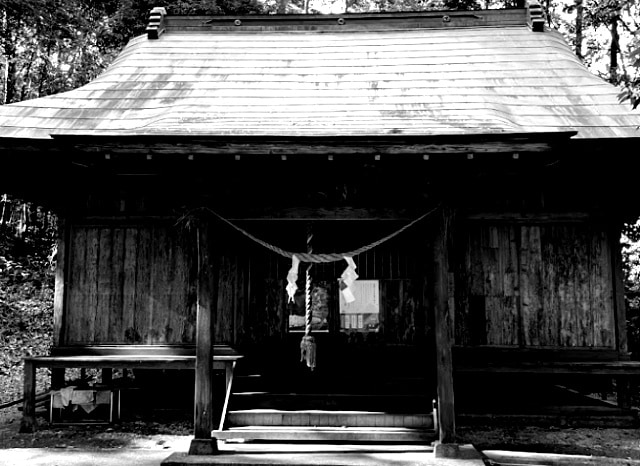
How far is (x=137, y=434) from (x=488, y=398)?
5015mm

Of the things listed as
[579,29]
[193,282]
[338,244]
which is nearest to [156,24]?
[193,282]

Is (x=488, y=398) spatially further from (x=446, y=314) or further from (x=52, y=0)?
(x=52, y=0)

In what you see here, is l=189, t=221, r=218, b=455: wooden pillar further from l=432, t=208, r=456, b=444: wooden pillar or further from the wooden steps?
l=432, t=208, r=456, b=444: wooden pillar

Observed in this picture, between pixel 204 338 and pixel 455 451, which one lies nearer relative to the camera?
pixel 455 451

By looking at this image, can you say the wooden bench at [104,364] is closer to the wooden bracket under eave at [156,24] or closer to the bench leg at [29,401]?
the bench leg at [29,401]

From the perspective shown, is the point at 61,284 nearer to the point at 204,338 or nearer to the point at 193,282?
the point at 193,282

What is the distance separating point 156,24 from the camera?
11102mm

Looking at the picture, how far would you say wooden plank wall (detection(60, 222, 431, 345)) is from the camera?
7.91 m

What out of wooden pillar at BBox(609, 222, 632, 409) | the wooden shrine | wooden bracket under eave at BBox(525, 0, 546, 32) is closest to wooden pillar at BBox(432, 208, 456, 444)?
the wooden shrine

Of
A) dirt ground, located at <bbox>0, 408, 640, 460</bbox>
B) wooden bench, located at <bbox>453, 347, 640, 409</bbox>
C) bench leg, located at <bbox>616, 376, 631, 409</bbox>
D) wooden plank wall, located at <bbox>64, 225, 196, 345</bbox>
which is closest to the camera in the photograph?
dirt ground, located at <bbox>0, 408, 640, 460</bbox>

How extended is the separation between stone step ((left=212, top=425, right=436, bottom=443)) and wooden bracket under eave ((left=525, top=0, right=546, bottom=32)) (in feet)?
27.2

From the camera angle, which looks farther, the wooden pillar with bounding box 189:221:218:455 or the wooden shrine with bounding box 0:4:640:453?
the wooden shrine with bounding box 0:4:640:453

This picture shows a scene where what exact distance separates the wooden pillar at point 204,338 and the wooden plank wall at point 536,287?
3.64m

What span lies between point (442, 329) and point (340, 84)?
182 inches
